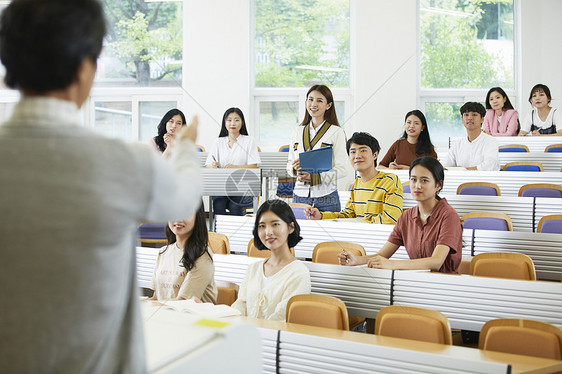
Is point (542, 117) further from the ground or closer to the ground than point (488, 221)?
further from the ground

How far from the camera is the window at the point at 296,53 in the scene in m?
9.21

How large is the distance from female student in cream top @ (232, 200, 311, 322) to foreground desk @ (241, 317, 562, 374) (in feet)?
1.58

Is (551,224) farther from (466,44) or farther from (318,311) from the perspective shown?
(466,44)

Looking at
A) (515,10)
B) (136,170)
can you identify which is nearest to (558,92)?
(515,10)

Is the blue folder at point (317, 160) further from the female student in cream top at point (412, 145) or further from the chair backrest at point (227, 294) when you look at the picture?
the female student in cream top at point (412, 145)

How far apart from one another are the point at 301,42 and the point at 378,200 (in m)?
5.67

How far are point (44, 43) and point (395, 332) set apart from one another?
6.00 ft

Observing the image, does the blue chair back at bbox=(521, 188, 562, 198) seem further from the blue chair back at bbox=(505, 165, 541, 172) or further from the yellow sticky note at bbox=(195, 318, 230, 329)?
the yellow sticky note at bbox=(195, 318, 230, 329)

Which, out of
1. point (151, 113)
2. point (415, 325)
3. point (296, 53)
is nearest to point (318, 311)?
point (415, 325)

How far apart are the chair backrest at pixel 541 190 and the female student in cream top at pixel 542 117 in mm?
2813

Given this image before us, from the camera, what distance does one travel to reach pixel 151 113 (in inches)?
370

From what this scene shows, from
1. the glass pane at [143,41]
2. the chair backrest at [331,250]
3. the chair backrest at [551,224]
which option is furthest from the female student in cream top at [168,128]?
the glass pane at [143,41]

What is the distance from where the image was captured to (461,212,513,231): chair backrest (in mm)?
4098

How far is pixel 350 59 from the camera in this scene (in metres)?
9.24
